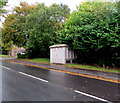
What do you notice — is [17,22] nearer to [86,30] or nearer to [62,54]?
[62,54]

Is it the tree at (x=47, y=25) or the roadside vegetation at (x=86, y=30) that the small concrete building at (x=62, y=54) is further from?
the tree at (x=47, y=25)

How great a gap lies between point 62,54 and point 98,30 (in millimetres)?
5096

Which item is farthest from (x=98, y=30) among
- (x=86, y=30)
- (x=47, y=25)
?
(x=47, y=25)

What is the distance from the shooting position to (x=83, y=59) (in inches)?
567

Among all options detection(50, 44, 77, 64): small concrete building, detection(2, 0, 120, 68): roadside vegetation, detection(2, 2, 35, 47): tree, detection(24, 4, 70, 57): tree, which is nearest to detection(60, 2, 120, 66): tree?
detection(2, 0, 120, 68): roadside vegetation

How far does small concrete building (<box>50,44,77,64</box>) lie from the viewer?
13005 mm

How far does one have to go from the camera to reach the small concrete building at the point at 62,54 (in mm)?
13005

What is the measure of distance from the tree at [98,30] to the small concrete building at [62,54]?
933 millimetres

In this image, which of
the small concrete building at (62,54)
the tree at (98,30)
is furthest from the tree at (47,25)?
the tree at (98,30)

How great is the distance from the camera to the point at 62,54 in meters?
13.1

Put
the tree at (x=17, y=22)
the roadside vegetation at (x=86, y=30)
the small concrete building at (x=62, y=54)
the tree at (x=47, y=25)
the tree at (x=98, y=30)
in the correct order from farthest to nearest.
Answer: the tree at (x=17, y=22), the tree at (x=47, y=25), the small concrete building at (x=62, y=54), the roadside vegetation at (x=86, y=30), the tree at (x=98, y=30)

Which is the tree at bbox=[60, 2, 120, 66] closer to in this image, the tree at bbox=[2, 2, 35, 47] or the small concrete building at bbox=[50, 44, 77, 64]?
the small concrete building at bbox=[50, 44, 77, 64]

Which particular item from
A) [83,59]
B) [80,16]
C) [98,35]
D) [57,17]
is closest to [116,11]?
[98,35]

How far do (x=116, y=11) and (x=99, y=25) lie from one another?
1752 millimetres
